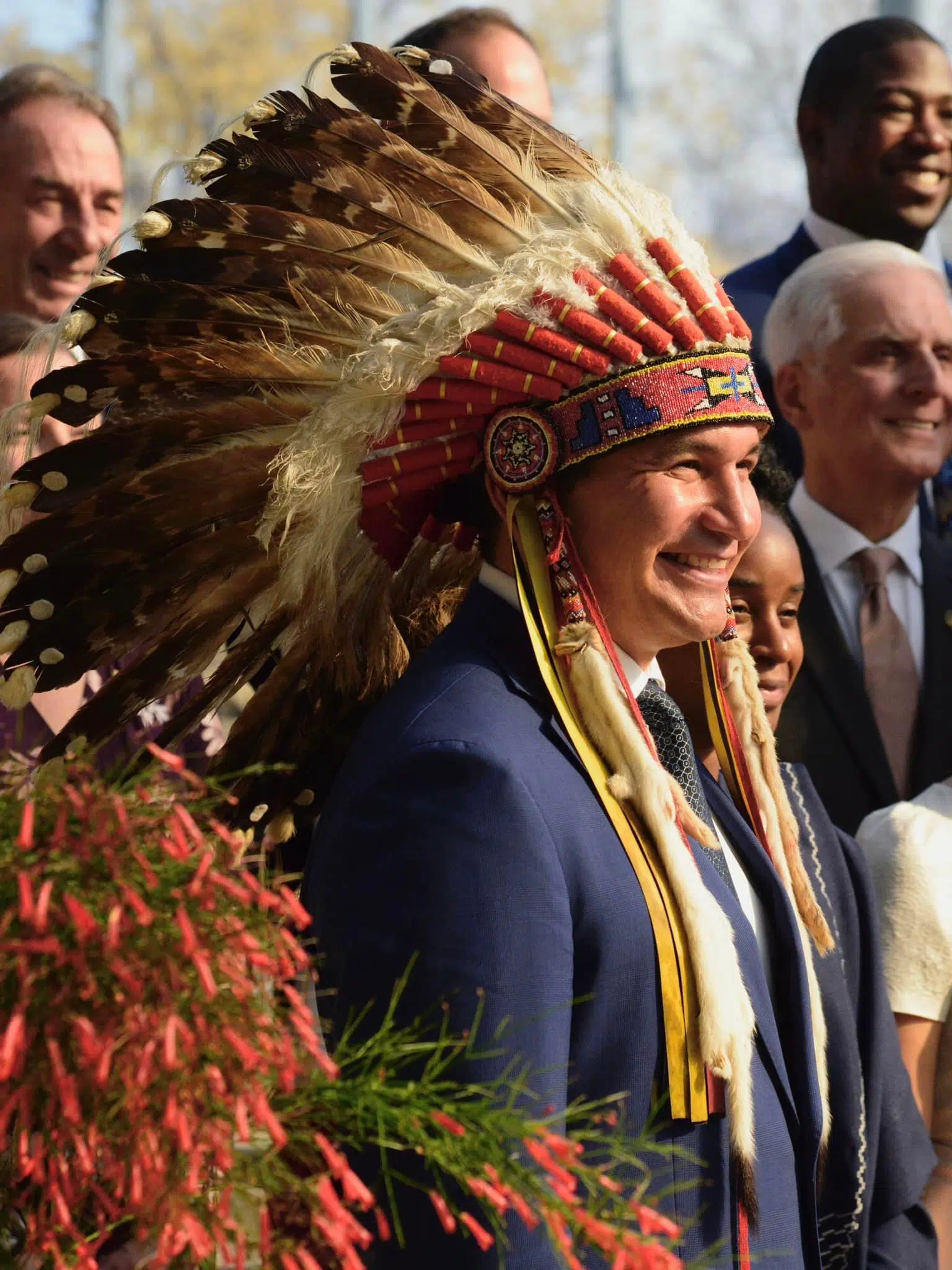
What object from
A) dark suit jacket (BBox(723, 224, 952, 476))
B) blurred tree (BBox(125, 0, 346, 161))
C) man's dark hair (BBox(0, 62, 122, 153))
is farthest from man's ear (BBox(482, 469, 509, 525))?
blurred tree (BBox(125, 0, 346, 161))

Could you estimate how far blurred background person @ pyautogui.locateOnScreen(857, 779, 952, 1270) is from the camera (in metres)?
2.86

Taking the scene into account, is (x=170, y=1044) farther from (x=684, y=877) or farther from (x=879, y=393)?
(x=879, y=393)

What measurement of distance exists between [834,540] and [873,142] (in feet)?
4.12

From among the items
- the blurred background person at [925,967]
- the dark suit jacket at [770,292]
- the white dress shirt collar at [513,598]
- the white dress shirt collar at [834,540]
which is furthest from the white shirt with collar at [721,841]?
the dark suit jacket at [770,292]

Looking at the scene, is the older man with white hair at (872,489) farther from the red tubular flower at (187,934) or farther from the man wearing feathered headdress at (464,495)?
the red tubular flower at (187,934)

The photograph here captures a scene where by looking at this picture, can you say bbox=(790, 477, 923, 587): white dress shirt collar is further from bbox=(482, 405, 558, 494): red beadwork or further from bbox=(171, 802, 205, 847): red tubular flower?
bbox=(171, 802, 205, 847): red tubular flower

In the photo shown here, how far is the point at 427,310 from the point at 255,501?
35 centimetres

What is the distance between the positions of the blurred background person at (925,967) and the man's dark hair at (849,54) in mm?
2230

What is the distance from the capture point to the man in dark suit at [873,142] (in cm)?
436

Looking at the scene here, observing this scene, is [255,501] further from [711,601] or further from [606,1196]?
[606,1196]

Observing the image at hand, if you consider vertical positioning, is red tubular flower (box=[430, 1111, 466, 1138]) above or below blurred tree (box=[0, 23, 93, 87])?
below

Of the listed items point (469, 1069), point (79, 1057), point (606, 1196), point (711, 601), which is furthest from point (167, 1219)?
point (711, 601)

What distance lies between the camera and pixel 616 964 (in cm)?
204

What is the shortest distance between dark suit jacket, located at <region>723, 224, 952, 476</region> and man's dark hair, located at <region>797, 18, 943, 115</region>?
0.33m
